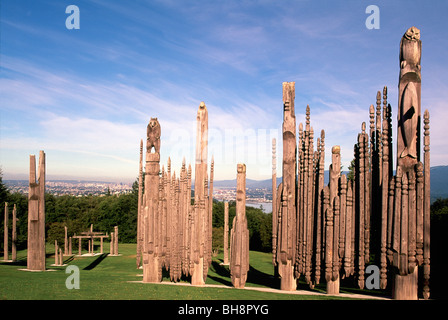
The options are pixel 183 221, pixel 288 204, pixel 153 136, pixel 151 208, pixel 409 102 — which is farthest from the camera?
pixel 153 136

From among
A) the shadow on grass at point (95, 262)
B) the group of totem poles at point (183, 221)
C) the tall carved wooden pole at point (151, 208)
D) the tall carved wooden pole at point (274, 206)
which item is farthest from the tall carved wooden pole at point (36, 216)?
the tall carved wooden pole at point (274, 206)

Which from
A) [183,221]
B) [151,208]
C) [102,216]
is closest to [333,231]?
[183,221]

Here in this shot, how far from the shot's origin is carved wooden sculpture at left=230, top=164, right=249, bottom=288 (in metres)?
8.99

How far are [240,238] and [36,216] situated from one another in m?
7.52

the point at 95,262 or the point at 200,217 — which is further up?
the point at 200,217

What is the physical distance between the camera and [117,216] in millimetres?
35344

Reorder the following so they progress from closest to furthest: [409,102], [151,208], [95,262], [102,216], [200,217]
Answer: [409,102], [200,217], [151,208], [95,262], [102,216]

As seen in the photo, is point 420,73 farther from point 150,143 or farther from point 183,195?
point 150,143

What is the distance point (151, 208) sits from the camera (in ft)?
34.5

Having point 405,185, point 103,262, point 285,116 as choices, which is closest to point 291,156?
point 285,116

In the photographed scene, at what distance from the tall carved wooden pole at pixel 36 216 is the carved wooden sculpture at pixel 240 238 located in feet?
23.7

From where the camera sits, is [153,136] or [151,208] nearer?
[151,208]

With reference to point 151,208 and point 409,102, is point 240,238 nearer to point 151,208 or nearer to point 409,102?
point 151,208

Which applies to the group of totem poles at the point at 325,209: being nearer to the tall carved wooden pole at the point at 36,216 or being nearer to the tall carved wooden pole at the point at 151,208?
the tall carved wooden pole at the point at 151,208
